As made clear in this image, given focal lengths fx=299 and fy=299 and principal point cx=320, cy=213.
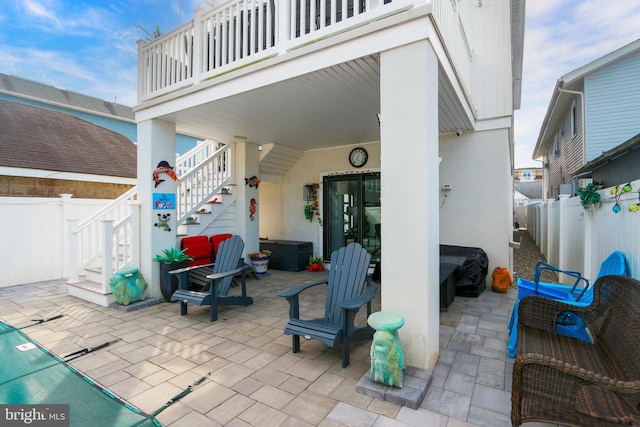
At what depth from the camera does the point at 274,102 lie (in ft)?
13.2

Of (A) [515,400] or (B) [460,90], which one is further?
(B) [460,90]

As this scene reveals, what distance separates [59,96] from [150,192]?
29.9 feet

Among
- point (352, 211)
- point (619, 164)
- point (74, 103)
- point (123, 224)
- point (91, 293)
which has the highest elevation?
point (74, 103)

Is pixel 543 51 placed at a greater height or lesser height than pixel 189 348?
greater

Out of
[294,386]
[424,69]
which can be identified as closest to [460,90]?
[424,69]

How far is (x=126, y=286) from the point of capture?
4.26 meters

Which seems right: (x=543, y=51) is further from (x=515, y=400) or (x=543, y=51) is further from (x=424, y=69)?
(x=515, y=400)

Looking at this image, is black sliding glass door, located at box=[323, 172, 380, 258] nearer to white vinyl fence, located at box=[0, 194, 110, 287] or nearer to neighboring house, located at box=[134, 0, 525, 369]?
neighboring house, located at box=[134, 0, 525, 369]

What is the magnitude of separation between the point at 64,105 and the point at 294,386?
1240cm

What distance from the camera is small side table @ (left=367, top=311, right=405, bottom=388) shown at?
2.17 metres

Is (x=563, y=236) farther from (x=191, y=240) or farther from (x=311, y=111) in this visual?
(x=191, y=240)

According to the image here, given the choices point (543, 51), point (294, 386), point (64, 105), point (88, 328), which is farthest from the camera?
point (64, 105)

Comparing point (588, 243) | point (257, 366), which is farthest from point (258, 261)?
point (588, 243)

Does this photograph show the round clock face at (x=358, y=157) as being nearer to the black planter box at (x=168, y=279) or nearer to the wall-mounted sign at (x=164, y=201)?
the wall-mounted sign at (x=164, y=201)
